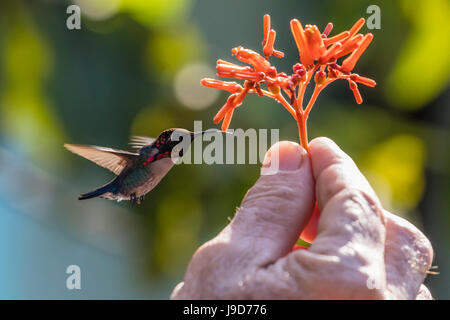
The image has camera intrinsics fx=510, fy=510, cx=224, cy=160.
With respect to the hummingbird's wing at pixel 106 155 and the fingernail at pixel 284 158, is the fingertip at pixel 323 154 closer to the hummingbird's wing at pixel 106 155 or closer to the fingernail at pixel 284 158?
the fingernail at pixel 284 158

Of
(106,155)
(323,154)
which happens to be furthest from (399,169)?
(323,154)

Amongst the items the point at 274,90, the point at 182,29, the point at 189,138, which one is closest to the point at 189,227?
the point at 182,29

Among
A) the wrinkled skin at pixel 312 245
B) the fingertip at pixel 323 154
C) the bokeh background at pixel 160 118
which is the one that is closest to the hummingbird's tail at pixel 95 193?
the wrinkled skin at pixel 312 245

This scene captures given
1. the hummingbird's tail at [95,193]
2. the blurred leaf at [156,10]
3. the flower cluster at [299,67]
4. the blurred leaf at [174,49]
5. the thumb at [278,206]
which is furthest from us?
the blurred leaf at [174,49]

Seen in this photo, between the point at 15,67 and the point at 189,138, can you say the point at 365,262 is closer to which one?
the point at 189,138

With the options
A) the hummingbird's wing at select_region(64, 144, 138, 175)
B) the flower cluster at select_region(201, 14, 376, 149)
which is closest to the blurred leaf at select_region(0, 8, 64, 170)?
the hummingbird's wing at select_region(64, 144, 138, 175)

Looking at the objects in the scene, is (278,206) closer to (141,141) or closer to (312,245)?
(312,245)

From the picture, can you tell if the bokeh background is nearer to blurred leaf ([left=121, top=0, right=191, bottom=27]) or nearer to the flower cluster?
blurred leaf ([left=121, top=0, right=191, bottom=27])
